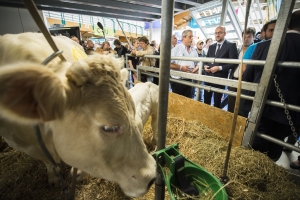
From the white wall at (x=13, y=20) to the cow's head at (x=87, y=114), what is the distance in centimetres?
829

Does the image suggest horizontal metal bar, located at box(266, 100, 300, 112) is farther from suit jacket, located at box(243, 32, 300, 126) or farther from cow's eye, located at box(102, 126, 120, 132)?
cow's eye, located at box(102, 126, 120, 132)

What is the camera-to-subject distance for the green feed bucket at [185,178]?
0.96 metres

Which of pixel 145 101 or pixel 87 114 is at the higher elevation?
pixel 87 114

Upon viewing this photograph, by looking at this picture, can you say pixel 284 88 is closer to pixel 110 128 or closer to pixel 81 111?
pixel 110 128

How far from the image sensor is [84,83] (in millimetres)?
895

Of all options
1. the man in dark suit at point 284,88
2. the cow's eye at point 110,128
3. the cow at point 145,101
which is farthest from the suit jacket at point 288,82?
the cow's eye at point 110,128

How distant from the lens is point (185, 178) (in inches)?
41.7

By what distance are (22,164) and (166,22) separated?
255cm

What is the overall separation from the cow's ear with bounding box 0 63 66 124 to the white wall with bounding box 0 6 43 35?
8339 millimetres

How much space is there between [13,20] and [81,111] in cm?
942

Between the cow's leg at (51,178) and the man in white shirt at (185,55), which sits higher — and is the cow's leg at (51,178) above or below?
below

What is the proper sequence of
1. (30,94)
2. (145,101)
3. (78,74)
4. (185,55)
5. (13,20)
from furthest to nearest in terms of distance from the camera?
(13,20) → (185,55) → (145,101) → (78,74) → (30,94)

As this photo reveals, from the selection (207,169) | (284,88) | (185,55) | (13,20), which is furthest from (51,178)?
(13,20)

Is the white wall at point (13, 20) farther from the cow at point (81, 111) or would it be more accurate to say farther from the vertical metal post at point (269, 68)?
the vertical metal post at point (269, 68)
